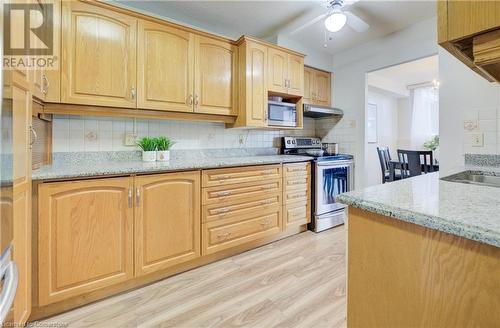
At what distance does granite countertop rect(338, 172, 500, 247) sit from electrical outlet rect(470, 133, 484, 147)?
35.7 inches

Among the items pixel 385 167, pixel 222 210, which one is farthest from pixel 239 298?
pixel 385 167

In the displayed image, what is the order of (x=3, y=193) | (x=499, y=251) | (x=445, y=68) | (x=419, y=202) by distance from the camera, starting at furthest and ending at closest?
(x=445, y=68) < (x=3, y=193) < (x=419, y=202) < (x=499, y=251)

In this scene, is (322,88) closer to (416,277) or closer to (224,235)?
(224,235)

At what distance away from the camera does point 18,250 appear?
3.67 ft

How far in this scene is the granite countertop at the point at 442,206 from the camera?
0.54 meters

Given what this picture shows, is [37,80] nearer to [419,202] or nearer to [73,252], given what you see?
[73,252]

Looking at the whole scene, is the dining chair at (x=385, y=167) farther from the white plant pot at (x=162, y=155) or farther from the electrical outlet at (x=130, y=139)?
the electrical outlet at (x=130, y=139)

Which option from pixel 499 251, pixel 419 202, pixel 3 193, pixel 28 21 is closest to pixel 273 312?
pixel 419 202

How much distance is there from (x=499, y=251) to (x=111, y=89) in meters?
2.23

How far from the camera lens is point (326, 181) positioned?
295 centimetres

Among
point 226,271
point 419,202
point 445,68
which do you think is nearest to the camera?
point 419,202

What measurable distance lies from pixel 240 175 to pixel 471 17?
6.06 feet

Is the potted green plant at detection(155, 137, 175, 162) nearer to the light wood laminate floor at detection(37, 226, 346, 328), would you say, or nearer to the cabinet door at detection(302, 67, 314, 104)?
the light wood laminate floor at detection(37, 226, 346, 328)

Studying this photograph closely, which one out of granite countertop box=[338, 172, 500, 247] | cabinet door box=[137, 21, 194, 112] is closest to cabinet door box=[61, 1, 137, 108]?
cabinet door box=[137, 21, 194, 112]
